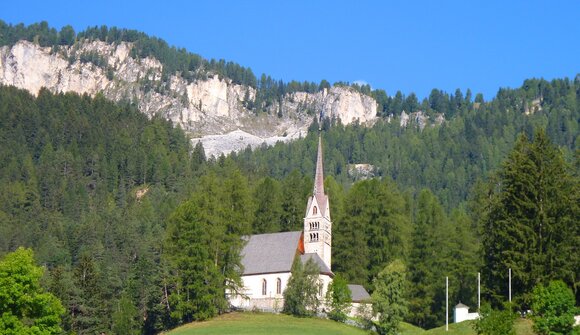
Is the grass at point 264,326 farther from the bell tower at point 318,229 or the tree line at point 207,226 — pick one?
the bell tower at point 318,229

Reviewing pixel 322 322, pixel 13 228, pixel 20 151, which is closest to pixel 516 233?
pixel 322 322

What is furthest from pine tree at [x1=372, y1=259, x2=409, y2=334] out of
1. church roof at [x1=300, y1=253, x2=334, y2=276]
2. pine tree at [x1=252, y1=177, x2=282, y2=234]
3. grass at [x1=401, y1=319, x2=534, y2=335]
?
pine tree at [x1=252, y1=177, x2=282, y2=234]

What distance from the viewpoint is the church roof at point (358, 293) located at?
9019cm

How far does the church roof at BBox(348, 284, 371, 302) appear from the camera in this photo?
296 feet

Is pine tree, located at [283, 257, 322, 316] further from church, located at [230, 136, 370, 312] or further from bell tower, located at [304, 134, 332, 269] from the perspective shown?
bell tower, located at [304, 134, 332, 269]

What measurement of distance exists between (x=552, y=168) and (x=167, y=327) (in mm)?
35264

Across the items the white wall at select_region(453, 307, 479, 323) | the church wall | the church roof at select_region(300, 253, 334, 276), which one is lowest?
the white wall at select_region(453, 307, 479, 323)

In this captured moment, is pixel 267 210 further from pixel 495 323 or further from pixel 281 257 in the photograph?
pixel 495 323

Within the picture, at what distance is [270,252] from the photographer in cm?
9731

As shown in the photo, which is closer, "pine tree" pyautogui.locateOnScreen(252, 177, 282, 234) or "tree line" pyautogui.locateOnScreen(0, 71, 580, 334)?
"tree line" pyautogui.locateOnScreen(0, 71, 580, 334)

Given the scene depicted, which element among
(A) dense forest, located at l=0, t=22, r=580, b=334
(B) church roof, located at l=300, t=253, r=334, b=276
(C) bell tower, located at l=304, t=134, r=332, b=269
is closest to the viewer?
(A) dense forest, located at l=0, t=22, r=580, b=334

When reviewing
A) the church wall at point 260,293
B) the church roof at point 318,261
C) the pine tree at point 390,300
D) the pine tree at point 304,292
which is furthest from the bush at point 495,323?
the church roof at point 318,261

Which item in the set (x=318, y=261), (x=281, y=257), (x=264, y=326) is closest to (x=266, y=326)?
(x=264, y=326)

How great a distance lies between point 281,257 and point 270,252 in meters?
1.63
